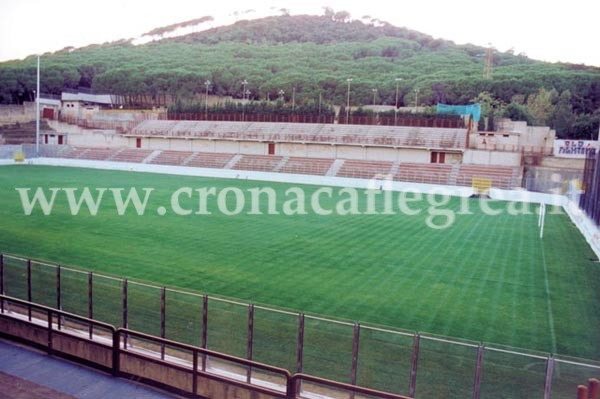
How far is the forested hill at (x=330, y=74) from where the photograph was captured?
9862 cm

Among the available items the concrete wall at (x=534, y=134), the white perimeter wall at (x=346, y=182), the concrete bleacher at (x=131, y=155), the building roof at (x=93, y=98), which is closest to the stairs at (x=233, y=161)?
the white perimeter wall at (x=346, y=182)

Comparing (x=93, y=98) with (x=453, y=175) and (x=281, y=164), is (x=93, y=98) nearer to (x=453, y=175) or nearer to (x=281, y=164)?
(x=281, y=164)

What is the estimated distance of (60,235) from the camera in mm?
20312

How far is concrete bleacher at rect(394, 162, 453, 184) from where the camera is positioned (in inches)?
1859

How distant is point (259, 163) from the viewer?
56.1 m

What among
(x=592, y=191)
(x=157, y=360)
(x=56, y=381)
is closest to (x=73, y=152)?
(x=592, y=191)

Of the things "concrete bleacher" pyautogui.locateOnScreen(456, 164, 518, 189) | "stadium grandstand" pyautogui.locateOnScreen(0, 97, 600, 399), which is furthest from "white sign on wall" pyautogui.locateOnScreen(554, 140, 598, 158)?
"stadium grandstand" pyautogui.locateOnScreen(0, 97, 600, 399)

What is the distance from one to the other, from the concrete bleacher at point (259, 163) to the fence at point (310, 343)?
147ft

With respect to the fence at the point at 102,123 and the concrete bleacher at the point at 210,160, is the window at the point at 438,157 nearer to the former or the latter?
the concrete bleacher at the point at 210,160

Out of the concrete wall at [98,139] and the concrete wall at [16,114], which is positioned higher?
the concrete wall at [16,114]

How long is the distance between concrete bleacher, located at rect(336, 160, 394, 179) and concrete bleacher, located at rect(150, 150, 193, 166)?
19.6 metres

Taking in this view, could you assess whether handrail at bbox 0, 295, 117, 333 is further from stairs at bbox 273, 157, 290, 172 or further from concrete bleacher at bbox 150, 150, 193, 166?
concrete bleacher at bbox 150, 150, 193, 166

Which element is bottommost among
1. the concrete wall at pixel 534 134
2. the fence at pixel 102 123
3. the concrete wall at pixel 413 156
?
the concrete wall at pixel 413 156

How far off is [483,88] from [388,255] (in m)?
91.8
